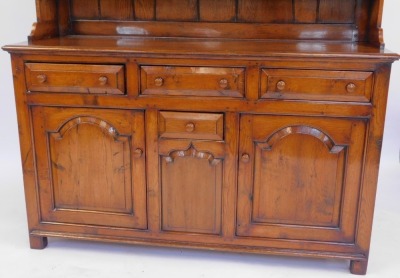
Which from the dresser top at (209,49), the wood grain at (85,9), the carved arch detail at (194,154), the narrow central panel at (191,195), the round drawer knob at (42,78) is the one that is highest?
the wood grain at (85,9)

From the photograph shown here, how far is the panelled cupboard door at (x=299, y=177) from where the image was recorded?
1971 mm

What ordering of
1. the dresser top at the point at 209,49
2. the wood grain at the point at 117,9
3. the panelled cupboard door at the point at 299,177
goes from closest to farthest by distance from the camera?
1. the dresser top at the point at 209,49
2. the panelled cupboard door at the point at 299,177
3. the wood grain at the point at 117,9

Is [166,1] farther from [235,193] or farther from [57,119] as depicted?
[235,193]

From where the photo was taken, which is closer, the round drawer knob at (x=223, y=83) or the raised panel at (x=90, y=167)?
the round drawer knob at (x=223, y=83)

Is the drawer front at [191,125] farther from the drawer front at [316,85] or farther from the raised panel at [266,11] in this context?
the raised panel at [266,11]

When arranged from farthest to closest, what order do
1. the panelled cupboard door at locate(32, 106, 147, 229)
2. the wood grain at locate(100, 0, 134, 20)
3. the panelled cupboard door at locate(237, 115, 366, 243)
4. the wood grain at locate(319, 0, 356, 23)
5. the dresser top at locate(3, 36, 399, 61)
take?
the wood grain at locate(100, 0, 134, 20), the wood grain at locate(319, 0, 356, 23), the panelled cupboard door at locate(32, 106, 147, 229), the panelled cupboard door at locate(237, 115, 366, 243), the dresser top at locate(3, 36, 399, 61)

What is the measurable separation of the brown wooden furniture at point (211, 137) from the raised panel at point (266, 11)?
0.08 meters

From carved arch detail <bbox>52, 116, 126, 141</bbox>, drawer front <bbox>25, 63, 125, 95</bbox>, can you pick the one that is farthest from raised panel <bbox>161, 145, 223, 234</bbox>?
drawer front <bbox>25, 63, 125, 95</bbox>

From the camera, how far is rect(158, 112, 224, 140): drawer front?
6.56 ft

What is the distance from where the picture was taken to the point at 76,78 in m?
2.02

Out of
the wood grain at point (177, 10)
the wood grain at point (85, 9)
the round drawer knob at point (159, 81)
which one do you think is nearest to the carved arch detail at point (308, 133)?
the round drawer knob at point (159, 81)

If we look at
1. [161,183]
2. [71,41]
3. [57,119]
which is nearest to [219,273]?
[161,183]

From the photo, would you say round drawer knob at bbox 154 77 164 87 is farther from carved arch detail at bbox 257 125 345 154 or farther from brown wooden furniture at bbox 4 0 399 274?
carved arch detail at bbox 257 125 345 154

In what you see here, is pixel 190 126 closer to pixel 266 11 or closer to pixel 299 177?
pixel 299 177
